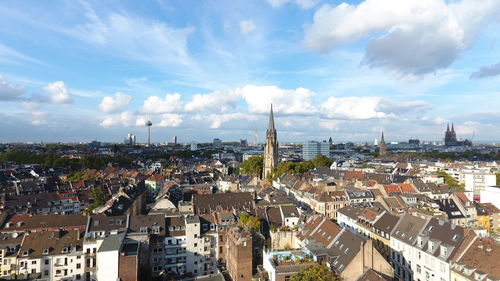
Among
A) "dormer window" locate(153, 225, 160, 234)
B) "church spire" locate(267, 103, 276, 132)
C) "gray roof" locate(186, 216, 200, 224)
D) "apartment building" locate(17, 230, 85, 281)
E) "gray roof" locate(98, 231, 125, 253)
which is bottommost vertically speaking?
"apartment building" locate(17, 230, 85, 281)

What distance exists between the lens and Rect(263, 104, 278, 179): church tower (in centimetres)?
14212

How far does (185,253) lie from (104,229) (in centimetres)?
1417

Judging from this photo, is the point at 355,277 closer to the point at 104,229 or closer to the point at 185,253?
the point at 185,253

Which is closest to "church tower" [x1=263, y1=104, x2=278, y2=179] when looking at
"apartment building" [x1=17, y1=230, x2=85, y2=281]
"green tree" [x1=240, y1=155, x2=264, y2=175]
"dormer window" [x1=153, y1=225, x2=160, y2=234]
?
"green tree" [x1=240, y1=155, x2=264, y2=175]

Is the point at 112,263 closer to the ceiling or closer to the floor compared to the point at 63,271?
closer to the ceiling

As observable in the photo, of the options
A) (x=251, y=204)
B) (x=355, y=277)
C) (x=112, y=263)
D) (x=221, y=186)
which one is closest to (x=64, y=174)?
(x=221, y=186)

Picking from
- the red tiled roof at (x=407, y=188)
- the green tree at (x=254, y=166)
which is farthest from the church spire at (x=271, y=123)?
the red tiled roof at (x=407, y=188)

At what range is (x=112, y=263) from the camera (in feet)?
144

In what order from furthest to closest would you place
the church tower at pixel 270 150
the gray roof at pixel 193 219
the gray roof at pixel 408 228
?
the church tower at pixel 270 150 → the gray roof at pixel 193 219 → the gray roof at pixel 408 228

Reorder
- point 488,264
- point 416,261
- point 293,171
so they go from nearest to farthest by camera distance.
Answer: point 488,264 < point 416,261 < point 293,171

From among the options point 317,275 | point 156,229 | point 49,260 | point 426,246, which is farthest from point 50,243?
point 426,246

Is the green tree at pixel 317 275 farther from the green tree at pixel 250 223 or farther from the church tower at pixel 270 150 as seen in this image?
the church tower at pixel 270 150

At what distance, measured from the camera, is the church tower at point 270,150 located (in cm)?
14212

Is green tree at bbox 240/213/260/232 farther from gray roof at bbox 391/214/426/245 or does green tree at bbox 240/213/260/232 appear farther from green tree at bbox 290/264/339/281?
gray roof at bbox 391/214/426/245
